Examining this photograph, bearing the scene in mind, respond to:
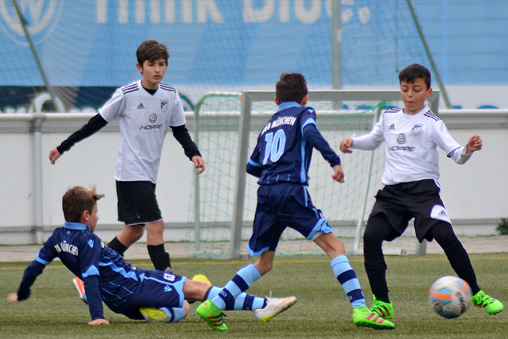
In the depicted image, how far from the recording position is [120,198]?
251 inches

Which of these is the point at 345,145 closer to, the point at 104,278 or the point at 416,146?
the point at 416,146

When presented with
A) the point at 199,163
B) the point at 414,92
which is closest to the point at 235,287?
the point at 199,163

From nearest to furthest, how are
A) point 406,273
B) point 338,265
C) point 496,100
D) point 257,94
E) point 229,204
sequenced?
point 338,265
point 406,273
point 257,94
point 229,204
point 496,100

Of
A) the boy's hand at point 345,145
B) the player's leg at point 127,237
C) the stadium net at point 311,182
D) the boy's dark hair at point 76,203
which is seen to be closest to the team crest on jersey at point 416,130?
the boy's hand at point 345,145

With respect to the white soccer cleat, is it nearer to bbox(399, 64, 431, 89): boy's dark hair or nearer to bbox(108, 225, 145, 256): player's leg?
bbox(399, 64, 431, 89): boy's dark hair

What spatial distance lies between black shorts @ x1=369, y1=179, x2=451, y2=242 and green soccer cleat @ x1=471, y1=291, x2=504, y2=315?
44 cm

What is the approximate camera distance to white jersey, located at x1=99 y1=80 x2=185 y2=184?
6.28 meters

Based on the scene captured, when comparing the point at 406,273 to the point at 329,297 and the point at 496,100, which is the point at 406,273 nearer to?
the point at 329,297

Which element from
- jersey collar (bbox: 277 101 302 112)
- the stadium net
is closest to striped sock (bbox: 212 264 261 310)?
jersey collar (bbox: 277 101 302 112)

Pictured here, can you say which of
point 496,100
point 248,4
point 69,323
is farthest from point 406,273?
point 248,4

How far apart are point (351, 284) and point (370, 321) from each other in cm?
26

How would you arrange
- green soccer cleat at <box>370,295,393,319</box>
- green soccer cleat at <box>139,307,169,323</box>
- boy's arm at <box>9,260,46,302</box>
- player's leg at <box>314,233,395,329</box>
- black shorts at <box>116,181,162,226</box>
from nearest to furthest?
player's leg at <box>314,233,395,329</box> < boy's arm at <box>9,260,46,302</box> < green soccer cleat at <box>139,307,169,323</box> < green soccer cleat at <box>370,295,393,319</box> < black shorts at <box>116,181,162,226</box>

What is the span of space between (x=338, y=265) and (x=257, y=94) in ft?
14.4

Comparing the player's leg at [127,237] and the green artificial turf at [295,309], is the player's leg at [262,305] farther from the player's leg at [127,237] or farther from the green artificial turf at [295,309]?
the player's leg at [127,237]
